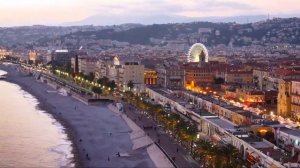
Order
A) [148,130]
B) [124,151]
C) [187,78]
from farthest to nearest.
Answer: [187,78]
[148,130]
[124,151]

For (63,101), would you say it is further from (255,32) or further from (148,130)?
(255,32)

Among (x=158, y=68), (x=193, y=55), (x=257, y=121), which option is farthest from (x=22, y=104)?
(x=193, y=55)

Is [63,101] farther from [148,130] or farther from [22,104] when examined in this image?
[148,130]

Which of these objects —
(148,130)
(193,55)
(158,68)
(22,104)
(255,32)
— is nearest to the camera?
(148,130)

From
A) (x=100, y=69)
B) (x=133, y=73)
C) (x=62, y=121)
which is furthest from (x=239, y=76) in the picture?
(x=62, y=121)

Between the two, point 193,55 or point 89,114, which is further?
point 193,55

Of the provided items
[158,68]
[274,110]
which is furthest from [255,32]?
[274,110]

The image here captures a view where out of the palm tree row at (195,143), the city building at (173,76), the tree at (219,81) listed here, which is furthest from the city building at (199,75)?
the palm tree row at (195,143)

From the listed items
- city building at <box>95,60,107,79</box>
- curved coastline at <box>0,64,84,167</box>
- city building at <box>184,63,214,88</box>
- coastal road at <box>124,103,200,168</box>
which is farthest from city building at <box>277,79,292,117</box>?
city building at <box>95,60,107,79</box>

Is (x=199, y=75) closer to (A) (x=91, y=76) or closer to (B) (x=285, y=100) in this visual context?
(A) (x=91, y=76)
